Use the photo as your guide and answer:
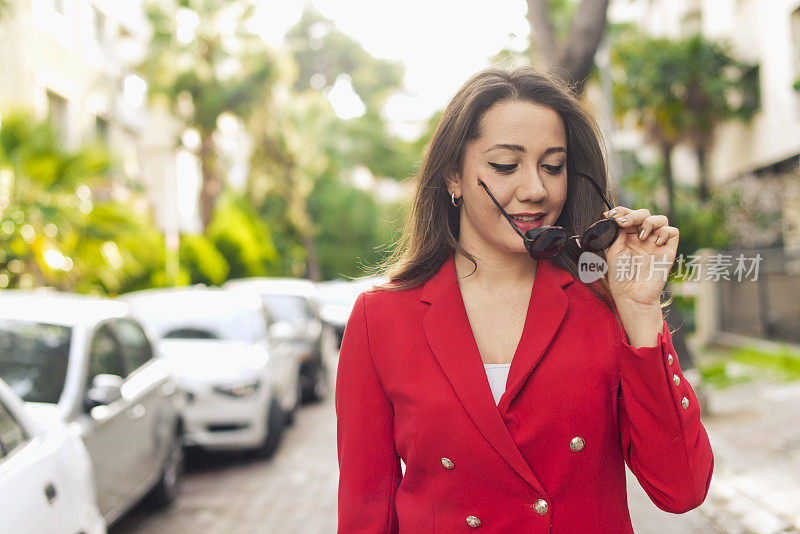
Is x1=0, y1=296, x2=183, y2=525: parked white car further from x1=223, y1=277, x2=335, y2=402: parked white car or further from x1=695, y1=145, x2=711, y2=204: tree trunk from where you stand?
x1=695, y1=145, x2=711, y2=204: tree trunk

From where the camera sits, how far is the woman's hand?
2.03 m

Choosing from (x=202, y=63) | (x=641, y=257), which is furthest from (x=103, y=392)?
(x=202, y=63)

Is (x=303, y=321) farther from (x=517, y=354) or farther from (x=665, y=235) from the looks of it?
(x=665, y=235)

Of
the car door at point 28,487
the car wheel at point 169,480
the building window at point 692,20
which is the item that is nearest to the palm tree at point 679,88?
the building window at point 692,20

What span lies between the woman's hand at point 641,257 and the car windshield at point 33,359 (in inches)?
169

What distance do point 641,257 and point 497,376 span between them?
46cm

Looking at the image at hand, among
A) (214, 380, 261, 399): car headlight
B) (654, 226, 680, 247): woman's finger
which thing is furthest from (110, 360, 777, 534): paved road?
(654, 226, 680, 247): woman's finger

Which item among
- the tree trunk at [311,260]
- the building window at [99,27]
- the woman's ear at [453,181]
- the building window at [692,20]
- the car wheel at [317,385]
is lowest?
the tree trunk at [311,260]

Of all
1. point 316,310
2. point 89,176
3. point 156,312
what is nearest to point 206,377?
point 156,312

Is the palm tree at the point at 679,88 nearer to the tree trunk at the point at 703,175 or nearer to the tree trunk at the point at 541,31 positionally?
the tree trunk at the point at 703,175

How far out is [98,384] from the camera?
562 centimetres

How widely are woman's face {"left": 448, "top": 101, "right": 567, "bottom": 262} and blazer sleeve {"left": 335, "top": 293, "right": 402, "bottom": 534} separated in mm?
472

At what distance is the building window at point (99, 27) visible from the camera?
87.4 feet

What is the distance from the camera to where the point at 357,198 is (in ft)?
165
